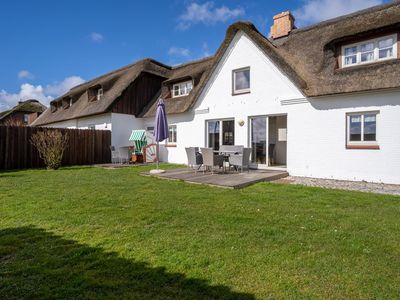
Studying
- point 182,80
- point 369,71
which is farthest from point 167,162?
point 369,71

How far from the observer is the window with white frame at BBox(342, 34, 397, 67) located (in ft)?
32.3

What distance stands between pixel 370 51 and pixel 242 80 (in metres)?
5.62

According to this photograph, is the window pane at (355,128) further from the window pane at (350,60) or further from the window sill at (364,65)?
the window pane at (350,60)

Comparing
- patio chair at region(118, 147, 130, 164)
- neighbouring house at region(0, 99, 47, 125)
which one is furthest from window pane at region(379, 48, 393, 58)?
neighbouring house at region(0, 99, 47, 125)

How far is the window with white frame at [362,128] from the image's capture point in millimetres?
9914

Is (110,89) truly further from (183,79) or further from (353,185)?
(353,185)

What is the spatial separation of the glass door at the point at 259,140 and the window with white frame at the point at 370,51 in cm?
417

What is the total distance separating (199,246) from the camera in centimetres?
414

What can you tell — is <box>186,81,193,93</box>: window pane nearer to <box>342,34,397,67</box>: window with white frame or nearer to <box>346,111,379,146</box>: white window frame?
<box>342,34,397,67</box>: window with white frame

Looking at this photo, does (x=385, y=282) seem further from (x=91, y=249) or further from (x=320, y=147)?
(x=320, y=147)

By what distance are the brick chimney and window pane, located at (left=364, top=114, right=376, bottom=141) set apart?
7484 millimetres

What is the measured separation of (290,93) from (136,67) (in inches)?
543

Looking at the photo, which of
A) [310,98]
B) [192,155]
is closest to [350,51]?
[310,98]

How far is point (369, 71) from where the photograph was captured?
9.88m
